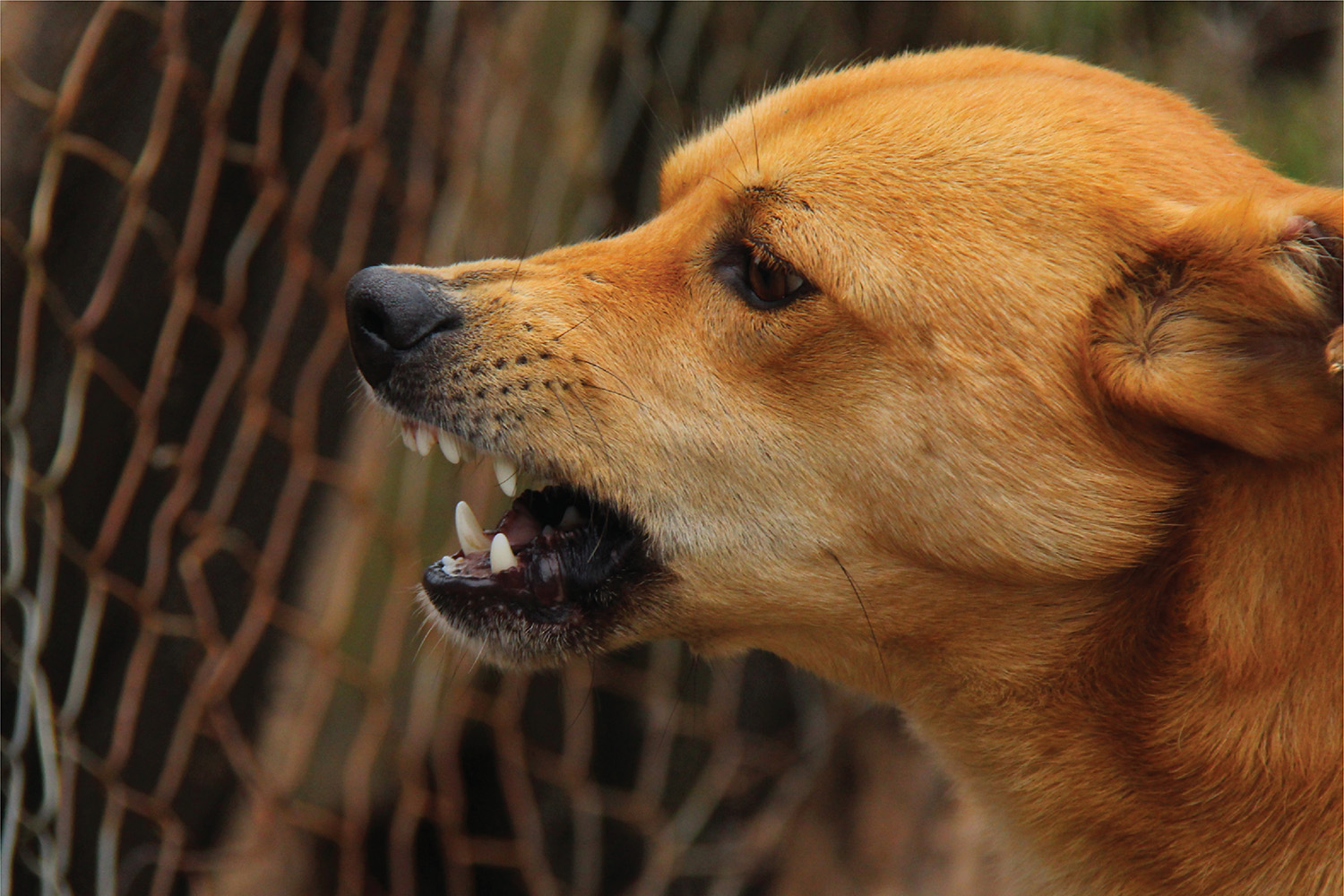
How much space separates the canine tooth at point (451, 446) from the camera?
6.91 feet

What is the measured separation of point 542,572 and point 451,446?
28 cm

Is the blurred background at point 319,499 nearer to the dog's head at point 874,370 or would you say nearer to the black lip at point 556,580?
the black lip at point 556,580

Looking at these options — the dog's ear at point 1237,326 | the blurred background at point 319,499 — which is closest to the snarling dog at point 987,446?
the dog's ear at point 1237,326

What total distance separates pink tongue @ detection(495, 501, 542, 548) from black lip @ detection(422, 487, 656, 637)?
0.4 inches

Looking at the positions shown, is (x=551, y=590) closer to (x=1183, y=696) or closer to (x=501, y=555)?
(x=501, y=555)

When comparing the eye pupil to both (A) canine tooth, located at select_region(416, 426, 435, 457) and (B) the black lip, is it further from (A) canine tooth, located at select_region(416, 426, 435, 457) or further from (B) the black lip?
(A) canine tooth, located at select_region(416, 426, 435, 457)

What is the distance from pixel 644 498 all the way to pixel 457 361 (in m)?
0.42

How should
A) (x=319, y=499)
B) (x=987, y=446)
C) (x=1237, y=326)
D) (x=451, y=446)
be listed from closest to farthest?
(x=1237, y=326), (x=987, y=446), (x=451, y=446), (x=319, y=499)

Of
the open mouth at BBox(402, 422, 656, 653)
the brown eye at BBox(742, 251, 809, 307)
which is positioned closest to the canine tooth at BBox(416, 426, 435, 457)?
the open mouth at BBox(402, 422, 656, 653)

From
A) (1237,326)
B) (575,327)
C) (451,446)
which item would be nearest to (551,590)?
(451,446)

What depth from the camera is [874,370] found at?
193 cm

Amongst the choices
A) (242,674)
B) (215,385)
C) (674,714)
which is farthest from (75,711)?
(674,714)

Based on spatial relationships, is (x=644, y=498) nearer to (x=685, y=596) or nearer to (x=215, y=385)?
(x=685, y=596)

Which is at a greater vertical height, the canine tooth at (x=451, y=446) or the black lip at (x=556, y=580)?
the canine tooth at (x=451, y=446)
